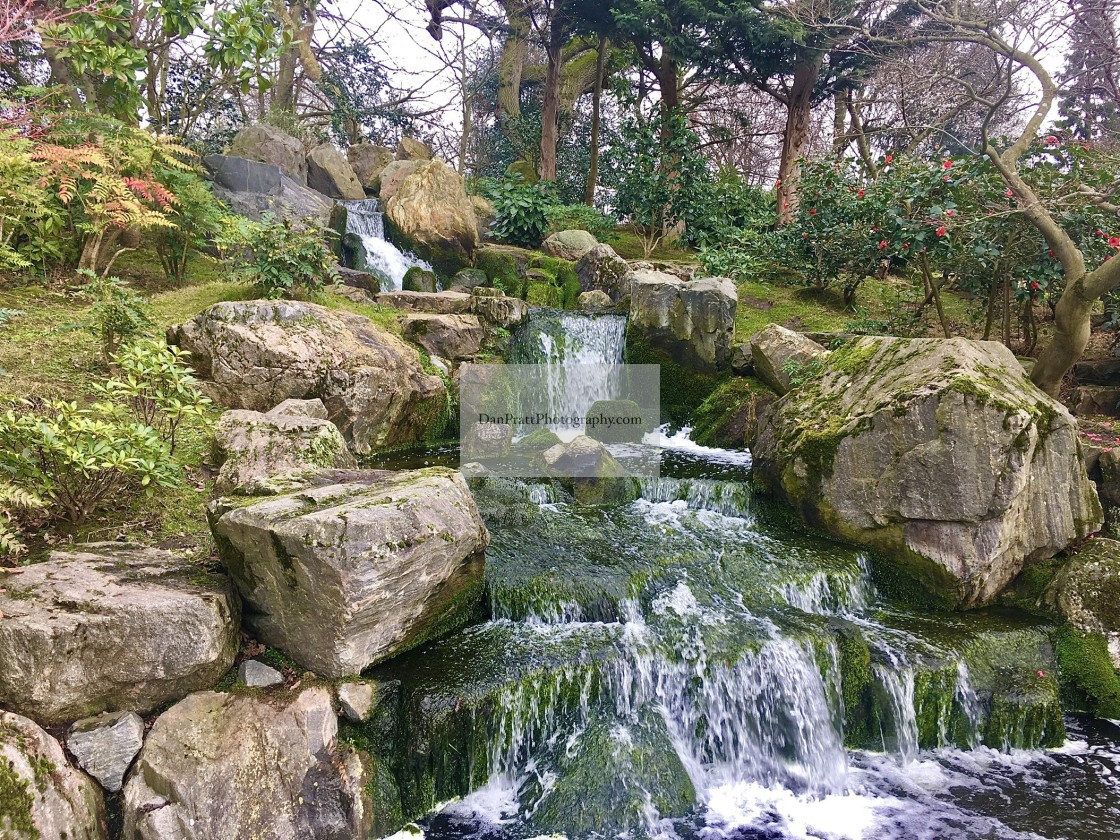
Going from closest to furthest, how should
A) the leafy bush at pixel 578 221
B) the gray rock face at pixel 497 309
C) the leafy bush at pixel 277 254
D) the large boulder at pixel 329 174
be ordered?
the leafy bush at pixel 277 254 → the gray rock face at pixel 497 309 → the leafy bush at pixel 578 221 → the large boulder at pixel 329 174

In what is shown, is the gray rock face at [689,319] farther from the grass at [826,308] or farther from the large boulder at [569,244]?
the large boulder at [569,244]

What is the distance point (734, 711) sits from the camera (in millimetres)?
4418

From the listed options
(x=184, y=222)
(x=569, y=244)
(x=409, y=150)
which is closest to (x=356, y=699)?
(x=184, y=222)

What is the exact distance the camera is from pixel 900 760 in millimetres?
4414

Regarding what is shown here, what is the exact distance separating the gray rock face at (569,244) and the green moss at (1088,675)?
1112 cm

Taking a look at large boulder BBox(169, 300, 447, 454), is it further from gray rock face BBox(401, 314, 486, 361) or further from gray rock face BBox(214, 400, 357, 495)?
gray rock face BBox(214, 400, 357, 495)

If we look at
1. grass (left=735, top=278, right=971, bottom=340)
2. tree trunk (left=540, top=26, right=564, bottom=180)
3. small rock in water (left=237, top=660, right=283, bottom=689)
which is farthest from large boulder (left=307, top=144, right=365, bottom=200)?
small rock in water (left=237, top=660, right=283, bottom=689)

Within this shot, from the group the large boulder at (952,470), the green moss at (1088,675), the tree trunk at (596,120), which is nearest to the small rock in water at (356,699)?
the large boulder at (952,470)

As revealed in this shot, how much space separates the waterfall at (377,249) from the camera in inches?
512

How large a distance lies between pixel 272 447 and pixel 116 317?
2.66 meters

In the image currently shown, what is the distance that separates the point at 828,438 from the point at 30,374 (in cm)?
794

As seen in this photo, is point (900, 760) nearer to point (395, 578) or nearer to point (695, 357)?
point (395, 578)

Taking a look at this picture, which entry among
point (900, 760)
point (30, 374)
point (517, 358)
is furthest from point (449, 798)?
point (517, 358)

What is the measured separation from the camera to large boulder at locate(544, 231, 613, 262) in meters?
14.1
